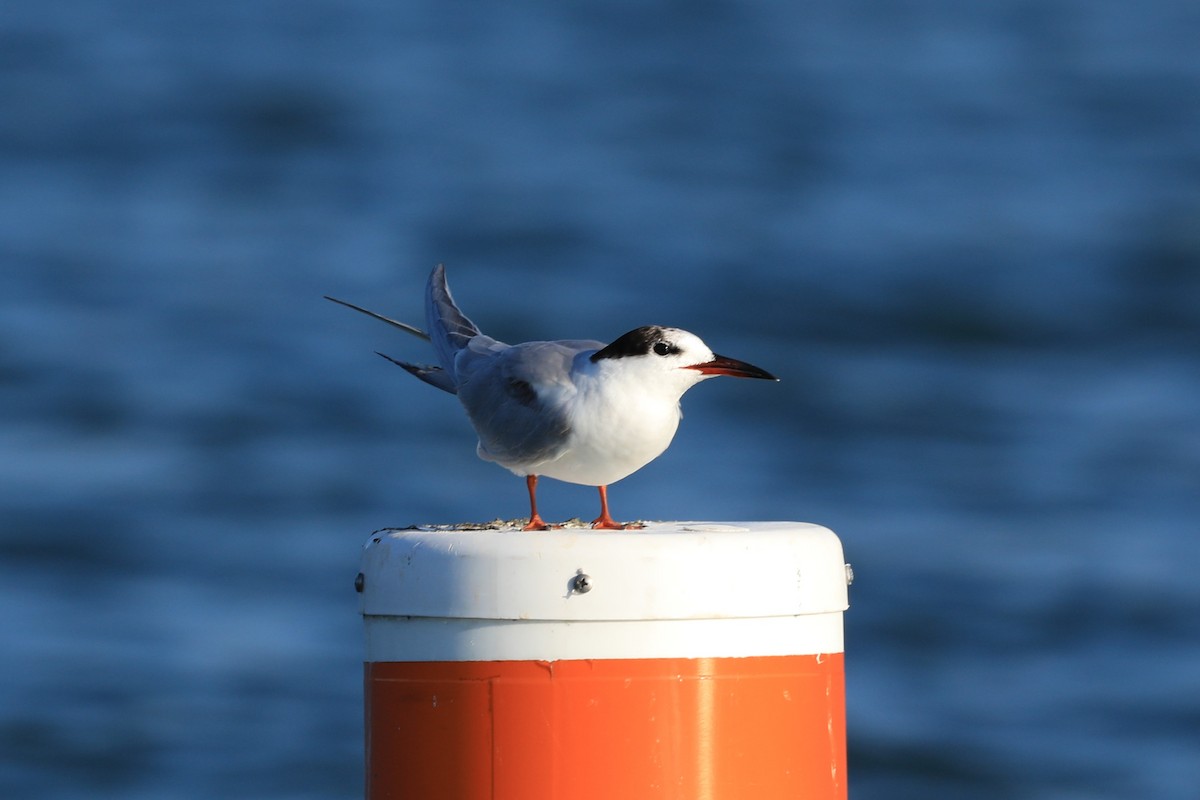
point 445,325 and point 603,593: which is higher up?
point 445,325

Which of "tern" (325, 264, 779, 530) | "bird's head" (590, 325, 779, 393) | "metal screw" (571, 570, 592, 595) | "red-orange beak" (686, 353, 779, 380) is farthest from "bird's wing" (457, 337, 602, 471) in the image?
"metal screw" (571, 570, 592, 595)

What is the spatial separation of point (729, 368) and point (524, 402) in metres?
0.42

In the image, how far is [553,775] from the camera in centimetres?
229

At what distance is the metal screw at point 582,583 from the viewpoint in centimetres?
228

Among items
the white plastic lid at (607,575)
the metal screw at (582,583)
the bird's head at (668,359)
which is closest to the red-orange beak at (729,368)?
the bird's head at (668,359)

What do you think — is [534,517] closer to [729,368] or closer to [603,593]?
[729,368]

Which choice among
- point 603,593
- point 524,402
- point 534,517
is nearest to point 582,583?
point 603,593

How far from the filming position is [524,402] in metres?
3.30

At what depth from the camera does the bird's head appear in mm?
3158

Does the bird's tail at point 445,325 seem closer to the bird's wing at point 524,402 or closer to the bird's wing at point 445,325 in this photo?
the bird's wing at point 445,325

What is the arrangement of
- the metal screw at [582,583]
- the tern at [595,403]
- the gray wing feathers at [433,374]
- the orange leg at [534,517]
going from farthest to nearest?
1. the gray wing feathers at [433,374]
2. the tern at [595,403]
3. the orange leg at [534,517]
4. the metal screw at [582,583]

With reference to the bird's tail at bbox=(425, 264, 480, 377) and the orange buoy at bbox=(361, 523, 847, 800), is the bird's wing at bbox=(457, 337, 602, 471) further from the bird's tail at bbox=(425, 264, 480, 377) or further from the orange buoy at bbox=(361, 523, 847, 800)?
the orange buoy at bbox=(361, 523, 847, 800)

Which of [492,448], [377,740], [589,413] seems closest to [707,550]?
[377,740]

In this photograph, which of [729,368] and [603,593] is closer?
[603,593]
